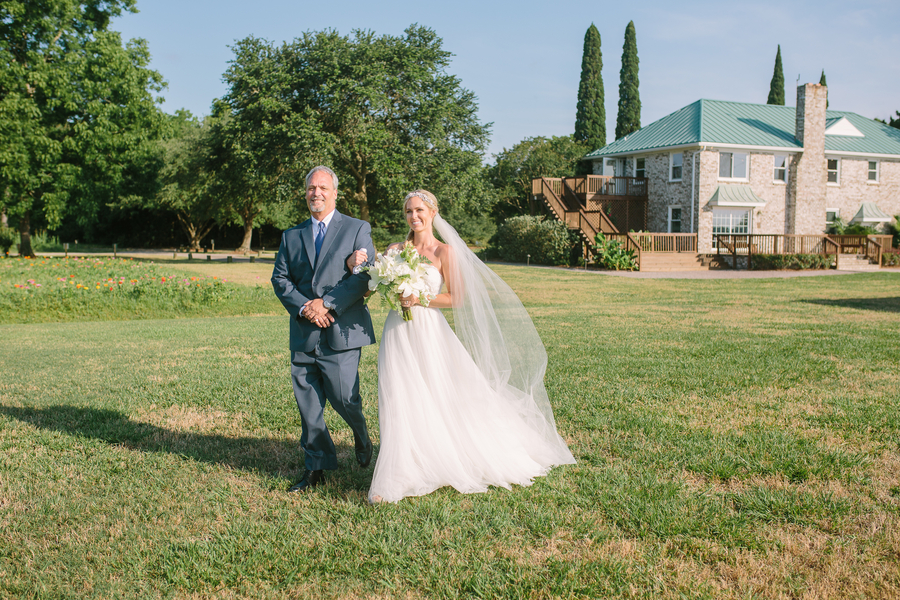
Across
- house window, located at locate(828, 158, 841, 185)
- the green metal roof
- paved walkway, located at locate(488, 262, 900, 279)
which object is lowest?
paved walkway, located at locate(488, 262, 900, 279)

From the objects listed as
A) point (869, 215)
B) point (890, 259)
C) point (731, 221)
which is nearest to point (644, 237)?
point (731, 221)

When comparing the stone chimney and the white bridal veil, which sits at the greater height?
the stone chimney

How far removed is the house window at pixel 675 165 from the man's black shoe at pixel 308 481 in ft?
118

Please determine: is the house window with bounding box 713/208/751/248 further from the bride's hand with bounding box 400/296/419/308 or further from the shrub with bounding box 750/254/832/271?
the bride's hand with bounding box 400/296/419/308

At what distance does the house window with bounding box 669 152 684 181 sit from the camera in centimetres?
3678

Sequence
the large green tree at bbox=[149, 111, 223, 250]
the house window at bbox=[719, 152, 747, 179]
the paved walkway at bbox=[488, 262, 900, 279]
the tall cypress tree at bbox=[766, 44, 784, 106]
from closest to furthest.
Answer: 1. the paved walkway at bbox=[488, 262, 900, 279]
2. the house window at bbox=[719, 152, 747, 179]
3. the large green tree at bbox=[149, 111, 223, 250]
4. the tall cypress tree at bbox=[766, 44, 784, 106]

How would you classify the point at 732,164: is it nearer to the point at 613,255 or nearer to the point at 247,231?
the point at 613,255

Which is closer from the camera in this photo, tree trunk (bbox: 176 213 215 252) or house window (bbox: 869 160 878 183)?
house window (bbox: 869 160 878 183)

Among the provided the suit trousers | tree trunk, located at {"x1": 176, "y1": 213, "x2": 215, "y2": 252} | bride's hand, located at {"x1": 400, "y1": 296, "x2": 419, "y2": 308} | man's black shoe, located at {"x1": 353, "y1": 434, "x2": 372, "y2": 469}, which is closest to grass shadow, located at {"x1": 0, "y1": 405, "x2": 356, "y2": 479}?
man's black shoe, located at {"x1": 353, "y1": 434, "x2": 372, "y2": 469}

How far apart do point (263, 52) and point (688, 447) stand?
109 ft

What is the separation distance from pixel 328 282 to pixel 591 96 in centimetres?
5290

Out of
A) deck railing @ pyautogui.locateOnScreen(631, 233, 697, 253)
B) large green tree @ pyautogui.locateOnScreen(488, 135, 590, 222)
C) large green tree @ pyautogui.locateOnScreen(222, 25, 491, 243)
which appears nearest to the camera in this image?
large green tree @ pyautogui.locateOnScreen(222, 25, 491, 243)

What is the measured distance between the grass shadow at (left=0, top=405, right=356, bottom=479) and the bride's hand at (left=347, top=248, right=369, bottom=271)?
61.5 inches

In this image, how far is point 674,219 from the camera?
37.5m
